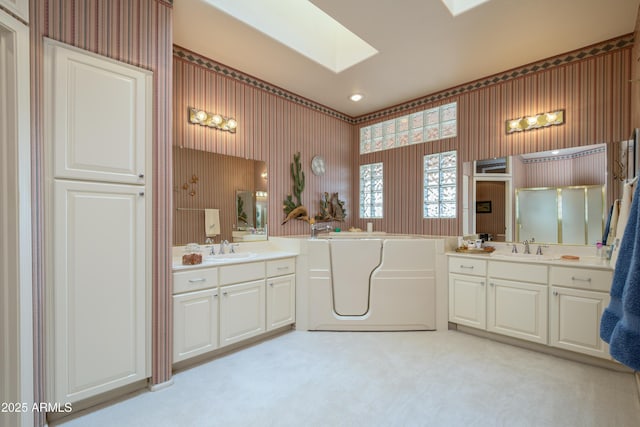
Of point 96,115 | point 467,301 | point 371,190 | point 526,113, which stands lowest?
point 467,301

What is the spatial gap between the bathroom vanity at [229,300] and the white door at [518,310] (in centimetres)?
195

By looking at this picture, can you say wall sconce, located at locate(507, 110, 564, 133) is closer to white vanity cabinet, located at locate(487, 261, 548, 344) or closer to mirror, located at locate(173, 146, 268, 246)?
white vanity cabinet, located at locate(487, 261, 548, 344)

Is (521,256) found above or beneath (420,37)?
beneath

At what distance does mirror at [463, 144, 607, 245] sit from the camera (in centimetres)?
275

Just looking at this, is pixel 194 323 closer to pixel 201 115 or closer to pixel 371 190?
pixel 201 115

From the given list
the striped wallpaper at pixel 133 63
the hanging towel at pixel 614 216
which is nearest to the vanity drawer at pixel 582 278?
the hanging towel at pixel 614 216

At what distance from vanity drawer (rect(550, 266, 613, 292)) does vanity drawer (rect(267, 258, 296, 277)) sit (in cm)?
232

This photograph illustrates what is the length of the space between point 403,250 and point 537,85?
216cm

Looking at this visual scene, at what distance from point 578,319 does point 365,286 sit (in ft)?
5.77

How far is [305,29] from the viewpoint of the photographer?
2961mm

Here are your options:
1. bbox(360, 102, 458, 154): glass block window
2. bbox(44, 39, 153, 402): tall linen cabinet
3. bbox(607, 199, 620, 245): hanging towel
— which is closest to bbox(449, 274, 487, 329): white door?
bbox(607, 199, 620, 245): hanging towel

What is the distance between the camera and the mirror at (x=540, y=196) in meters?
2.75

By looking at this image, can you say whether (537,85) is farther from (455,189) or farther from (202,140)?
(202,140)

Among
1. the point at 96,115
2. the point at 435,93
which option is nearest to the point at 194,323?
the point at 96,115
